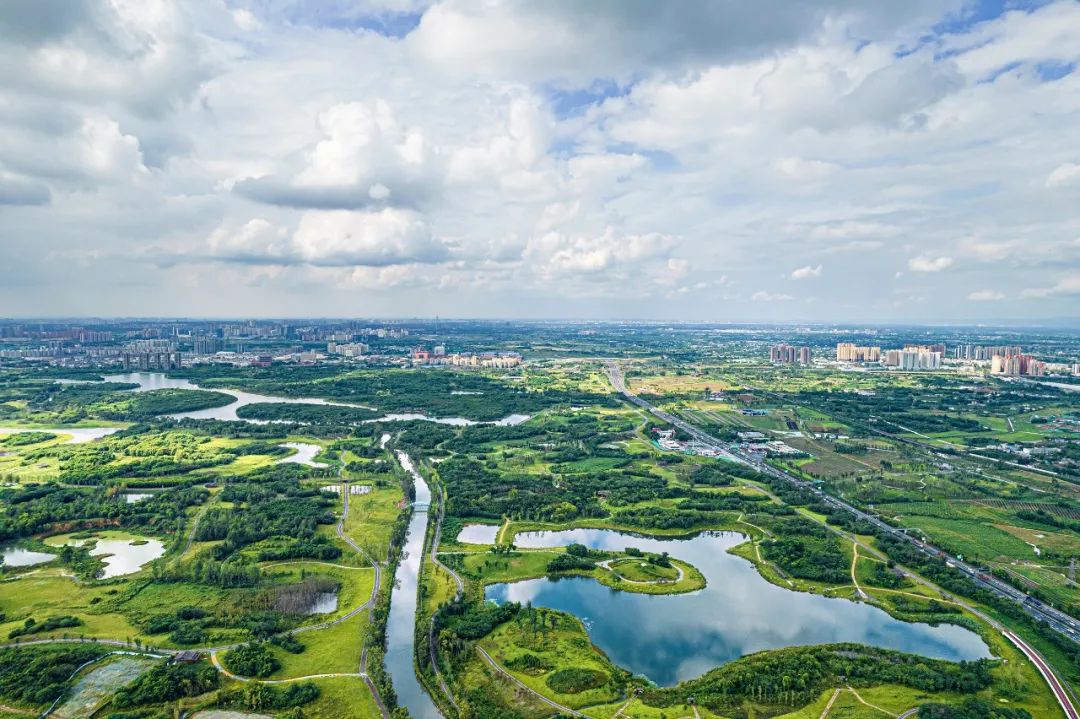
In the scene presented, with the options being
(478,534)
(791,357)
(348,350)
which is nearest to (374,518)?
(478,534)

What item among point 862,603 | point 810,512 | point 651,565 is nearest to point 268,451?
point 651,565

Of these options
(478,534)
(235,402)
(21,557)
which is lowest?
(21,557)

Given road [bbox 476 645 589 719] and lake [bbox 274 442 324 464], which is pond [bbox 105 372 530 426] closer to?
lake [bbox 274 442 324 464]

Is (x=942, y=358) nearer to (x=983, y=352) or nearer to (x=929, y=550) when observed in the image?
(x=983, y=352)

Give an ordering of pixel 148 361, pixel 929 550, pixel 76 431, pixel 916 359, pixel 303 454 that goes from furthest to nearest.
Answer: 1. pixel 916 359
2. pixel 148 361
3. pixel 76 431
4. pixel 303 454
5. pixel 929 550

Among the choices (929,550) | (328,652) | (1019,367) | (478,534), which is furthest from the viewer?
(1019,367)

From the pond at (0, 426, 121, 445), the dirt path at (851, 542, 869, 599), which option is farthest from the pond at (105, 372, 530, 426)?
the dirt path at (851, 542, 869, 599)
